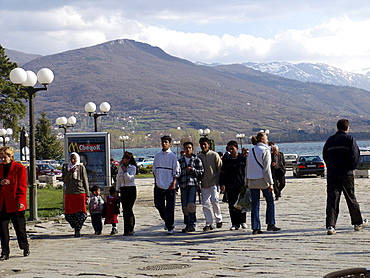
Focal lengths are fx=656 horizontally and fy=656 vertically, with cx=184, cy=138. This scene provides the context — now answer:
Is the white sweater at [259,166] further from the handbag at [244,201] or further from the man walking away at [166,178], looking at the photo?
the man walking away at [166,178]

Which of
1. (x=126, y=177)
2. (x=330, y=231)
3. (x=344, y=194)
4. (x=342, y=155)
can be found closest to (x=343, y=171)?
(x=342, y=155)

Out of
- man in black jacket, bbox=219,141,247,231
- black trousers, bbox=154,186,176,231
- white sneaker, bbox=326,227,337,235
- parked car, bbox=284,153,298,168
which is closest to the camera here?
white sneaker, bbox=326,227,337,235

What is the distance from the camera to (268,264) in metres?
7.80

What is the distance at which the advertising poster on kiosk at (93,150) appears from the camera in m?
18.8

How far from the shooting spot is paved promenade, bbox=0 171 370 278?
25.0 feet

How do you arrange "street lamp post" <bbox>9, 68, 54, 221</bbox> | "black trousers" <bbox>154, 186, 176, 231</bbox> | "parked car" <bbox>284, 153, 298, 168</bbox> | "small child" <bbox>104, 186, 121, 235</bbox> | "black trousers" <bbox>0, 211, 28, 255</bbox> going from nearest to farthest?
"black trousers" <bbox>0, 211, 28, 255</bbox>, "black trousers" <bbox>154, 186, 176, 231</bbox>, "small child" <bbox>104, 186, 121, 235</bbox>, "street lamp post" <bbox>9, 68, 54, 221</bbox>, "parked car" <bbox>284, 153, 298, 168</bbox>

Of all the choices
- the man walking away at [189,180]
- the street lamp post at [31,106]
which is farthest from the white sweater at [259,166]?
the street lamp post at [31,106]

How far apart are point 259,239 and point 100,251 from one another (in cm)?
251

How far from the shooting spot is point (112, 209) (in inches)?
500

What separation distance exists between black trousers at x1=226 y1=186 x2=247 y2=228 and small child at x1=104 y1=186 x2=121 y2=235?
7.27 feet

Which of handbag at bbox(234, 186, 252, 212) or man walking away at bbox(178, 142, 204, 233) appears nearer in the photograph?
handbag at bbox(234, 186, 252, 212)

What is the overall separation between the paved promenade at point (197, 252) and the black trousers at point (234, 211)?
0.27 metres

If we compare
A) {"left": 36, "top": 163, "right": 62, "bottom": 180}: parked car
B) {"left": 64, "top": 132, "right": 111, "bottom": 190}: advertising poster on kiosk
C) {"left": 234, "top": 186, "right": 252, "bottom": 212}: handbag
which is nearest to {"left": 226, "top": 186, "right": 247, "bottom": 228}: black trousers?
{"left": 234, "top": 186, "right": 252, "bottom": 212}: handbag

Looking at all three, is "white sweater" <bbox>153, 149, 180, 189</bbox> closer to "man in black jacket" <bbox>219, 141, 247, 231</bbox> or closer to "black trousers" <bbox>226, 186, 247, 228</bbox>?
"man in black jacket" <bbox>219, 141, 247, 231</bbox>
